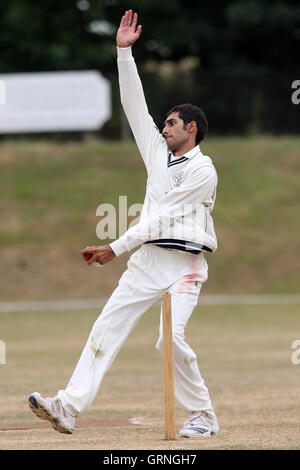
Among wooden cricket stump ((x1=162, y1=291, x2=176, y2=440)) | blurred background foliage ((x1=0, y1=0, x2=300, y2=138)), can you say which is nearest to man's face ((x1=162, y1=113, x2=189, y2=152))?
wooden cricket stump ((x1=162, y1=291, x2=176, y2=440))

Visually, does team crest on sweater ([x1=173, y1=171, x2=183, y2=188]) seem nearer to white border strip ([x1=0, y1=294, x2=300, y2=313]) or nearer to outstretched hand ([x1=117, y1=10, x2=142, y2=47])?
outstretched hand ([x1=117, y1=10, x2=142, y2=47])

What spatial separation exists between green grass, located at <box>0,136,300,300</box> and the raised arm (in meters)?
19.2

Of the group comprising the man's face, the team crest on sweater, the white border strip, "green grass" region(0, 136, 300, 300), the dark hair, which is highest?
the dark hair

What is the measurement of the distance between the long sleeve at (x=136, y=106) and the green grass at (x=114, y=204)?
757 inches

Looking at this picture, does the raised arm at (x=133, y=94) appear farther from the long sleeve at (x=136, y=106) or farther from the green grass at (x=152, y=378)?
the green grass at (x=152, y=378)

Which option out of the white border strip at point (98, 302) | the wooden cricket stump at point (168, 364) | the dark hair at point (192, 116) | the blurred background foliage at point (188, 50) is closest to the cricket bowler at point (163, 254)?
the dark hair at point (192, 116)

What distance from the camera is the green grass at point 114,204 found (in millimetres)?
28234

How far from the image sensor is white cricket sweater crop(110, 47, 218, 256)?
7.95 metres

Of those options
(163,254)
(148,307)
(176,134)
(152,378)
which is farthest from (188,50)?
(148,307)

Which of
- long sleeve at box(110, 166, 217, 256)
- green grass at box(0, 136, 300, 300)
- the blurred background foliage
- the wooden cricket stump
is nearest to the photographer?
the wooden cricket stump

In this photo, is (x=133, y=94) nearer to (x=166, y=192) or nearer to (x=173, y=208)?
(x=166, y=192)

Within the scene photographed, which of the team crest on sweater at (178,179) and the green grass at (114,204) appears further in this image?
the green grass at (114,204)

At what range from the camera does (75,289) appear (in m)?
27.7

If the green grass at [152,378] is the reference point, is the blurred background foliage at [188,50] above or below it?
above
